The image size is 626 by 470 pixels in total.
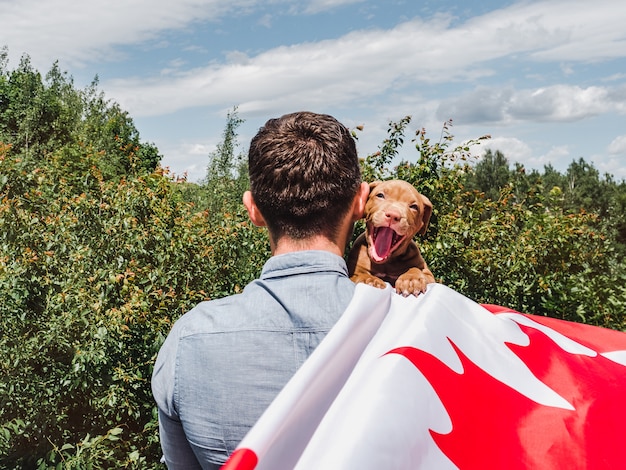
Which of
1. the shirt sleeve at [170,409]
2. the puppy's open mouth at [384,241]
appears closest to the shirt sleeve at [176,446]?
the shirt sleeve at [170,409]

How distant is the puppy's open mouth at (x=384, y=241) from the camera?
351 centimetres

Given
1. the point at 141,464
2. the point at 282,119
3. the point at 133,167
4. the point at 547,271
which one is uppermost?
the point at 282,119

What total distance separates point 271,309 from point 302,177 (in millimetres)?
388

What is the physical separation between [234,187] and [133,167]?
3808mm

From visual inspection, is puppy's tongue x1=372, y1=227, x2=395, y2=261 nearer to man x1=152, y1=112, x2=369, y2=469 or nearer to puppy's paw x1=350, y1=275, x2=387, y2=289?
puppy's paw x1=350, y1=275, x2=387, y2=289

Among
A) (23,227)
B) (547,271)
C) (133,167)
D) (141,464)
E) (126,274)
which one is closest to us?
(141,464)

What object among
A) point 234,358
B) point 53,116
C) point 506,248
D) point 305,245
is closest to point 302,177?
point 305,245

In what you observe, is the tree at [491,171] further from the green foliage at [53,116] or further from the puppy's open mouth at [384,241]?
the puppy's open mouth at [384,241]

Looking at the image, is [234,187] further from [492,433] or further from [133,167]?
[492,433]

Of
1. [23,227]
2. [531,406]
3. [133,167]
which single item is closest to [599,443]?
[531,406]

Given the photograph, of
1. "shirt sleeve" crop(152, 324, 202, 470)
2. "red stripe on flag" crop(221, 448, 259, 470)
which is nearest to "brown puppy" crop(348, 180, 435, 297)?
"shirt sleeve" crop(152, 324, 202, 470)

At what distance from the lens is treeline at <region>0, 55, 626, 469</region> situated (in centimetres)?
580

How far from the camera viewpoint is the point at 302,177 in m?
1.88

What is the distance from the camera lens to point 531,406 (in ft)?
7.25
